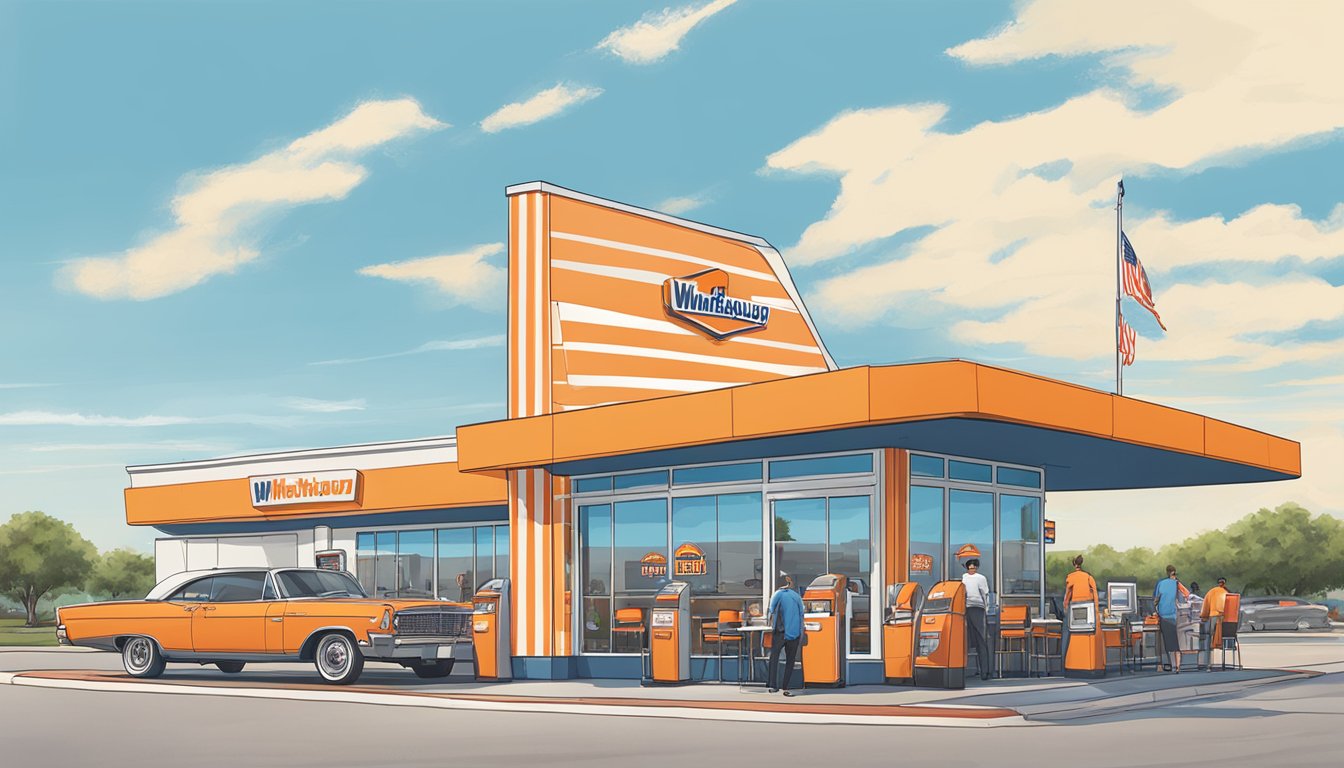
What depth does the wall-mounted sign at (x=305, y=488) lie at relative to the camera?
108ft

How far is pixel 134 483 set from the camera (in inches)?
1544

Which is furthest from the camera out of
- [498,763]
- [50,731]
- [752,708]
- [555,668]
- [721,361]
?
[721,361]

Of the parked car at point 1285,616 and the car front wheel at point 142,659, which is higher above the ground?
the car front wheel at point 142,659

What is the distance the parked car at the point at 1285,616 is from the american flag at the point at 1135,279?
27.4m

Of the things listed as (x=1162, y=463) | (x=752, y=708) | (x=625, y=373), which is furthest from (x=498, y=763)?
(x=1162, y=463)

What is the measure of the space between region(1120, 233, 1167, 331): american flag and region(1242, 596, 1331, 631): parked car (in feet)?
89.8

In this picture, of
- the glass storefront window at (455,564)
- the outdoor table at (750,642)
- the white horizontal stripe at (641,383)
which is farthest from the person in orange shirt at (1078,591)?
the glass storefront window at (455,564)

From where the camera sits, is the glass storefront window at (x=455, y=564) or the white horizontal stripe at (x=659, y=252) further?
the glass storefront window at (x=455, y=564)

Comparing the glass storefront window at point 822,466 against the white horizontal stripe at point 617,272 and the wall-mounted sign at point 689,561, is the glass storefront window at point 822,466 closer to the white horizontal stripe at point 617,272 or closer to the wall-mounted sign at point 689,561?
the wall-mounted sign at point 689,561

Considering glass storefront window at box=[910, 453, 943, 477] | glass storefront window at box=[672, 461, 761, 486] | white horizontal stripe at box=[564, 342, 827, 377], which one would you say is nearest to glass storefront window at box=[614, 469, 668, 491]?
glass storefront window at box=[672, 461, 761, 486]

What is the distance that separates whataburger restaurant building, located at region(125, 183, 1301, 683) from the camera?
2088 centimetres

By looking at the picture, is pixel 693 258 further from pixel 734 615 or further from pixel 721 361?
pixel 734 615

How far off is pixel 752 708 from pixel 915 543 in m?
4.95

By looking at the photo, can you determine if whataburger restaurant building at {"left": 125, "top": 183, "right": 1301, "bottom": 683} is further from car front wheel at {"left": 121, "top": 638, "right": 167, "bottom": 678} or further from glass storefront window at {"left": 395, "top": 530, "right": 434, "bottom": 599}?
car front wheel at {"left": 121, "top": 638, "right": 167, "bottom": 678}
